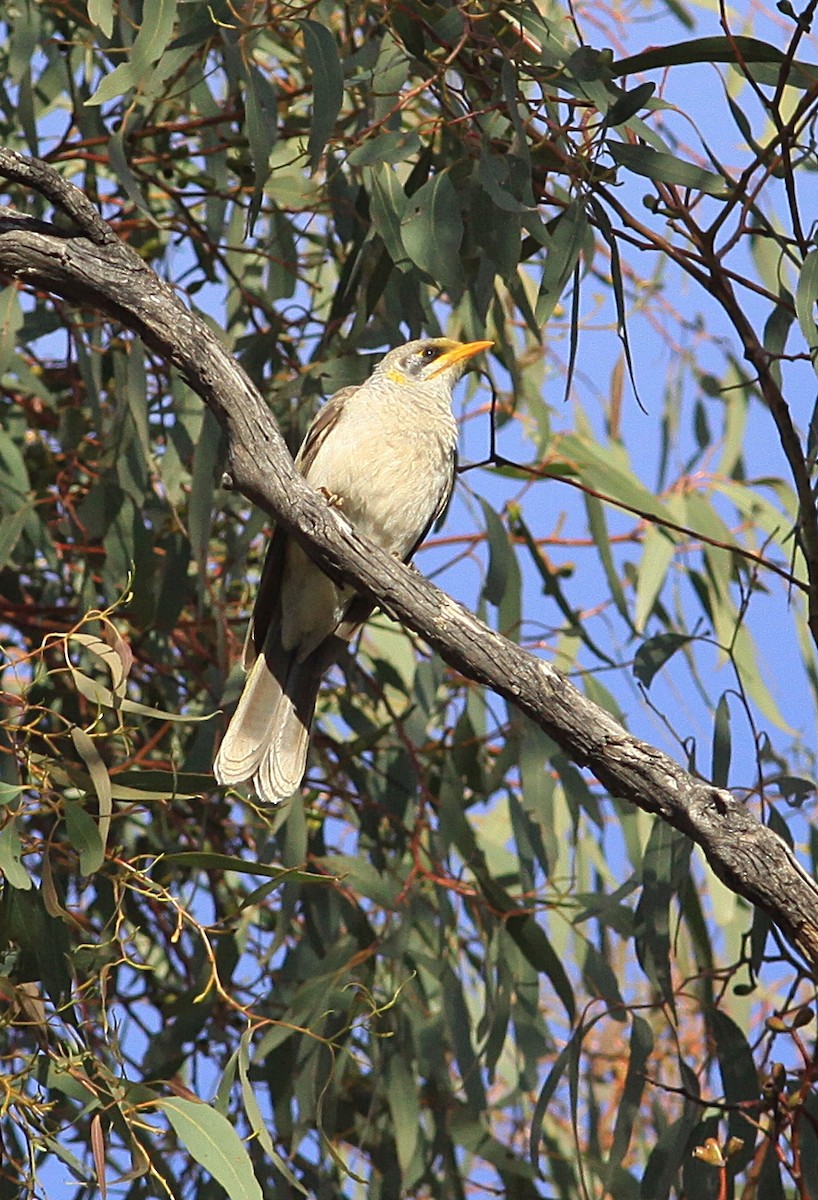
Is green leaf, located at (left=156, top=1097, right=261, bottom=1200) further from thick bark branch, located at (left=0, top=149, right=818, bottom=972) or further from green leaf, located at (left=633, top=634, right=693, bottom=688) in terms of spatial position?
green leaf, located at (left=633, top=634, right=693, bottom=688)

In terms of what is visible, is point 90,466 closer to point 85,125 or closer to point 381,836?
point 85,125

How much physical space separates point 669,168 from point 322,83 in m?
0.53

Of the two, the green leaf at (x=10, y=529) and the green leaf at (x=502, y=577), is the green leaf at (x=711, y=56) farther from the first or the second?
the green leaf at (x=10, y=529)

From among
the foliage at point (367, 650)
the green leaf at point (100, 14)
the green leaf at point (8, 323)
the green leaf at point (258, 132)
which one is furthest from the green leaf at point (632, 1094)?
the green leaf at point (100, 14)

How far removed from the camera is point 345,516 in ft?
10.7

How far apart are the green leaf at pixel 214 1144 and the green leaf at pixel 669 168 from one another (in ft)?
4.75

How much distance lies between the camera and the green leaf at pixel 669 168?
7.52ft

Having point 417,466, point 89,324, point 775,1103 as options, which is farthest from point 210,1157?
point 89,324

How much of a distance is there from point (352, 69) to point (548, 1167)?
8.11ft

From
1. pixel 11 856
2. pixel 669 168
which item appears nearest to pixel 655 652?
pixel 669 168

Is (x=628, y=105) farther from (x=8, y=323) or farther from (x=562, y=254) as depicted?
(x=8, y=323)

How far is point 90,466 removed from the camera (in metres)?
3.38

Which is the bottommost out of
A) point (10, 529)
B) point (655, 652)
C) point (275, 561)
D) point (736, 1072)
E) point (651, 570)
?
point (736, 1072)

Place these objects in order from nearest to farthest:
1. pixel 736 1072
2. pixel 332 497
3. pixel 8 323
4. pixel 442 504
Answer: pixel 736 1072
pixel 8 323
pixel 332 497
pixel 442 504
